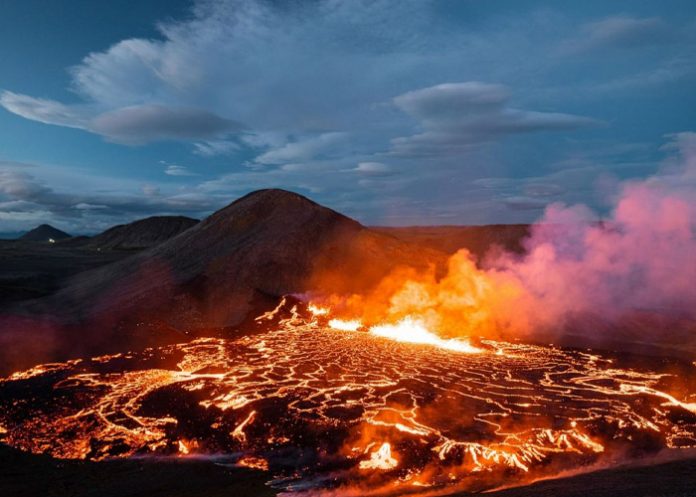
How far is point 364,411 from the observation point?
45.9ft

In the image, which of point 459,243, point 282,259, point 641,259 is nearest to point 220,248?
point 282,259

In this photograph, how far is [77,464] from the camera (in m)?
10.9

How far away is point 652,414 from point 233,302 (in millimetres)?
23064

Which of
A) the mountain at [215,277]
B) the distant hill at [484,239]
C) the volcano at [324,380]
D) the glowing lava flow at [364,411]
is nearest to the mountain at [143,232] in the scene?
the distant hill at [484,239]

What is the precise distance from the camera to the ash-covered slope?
93.9 ft

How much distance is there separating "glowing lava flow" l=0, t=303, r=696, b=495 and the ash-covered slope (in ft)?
24.3

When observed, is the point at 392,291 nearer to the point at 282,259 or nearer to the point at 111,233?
the point at 282,259

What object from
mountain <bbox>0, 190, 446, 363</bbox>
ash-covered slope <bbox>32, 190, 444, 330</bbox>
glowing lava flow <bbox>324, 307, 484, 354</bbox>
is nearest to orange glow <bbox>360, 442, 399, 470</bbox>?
glowing lava flow <bbox>324, 307, 484, 354</bbox>

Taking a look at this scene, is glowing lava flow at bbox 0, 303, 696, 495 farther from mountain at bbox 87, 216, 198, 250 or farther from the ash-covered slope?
mountain at bbox 87, 216, 198, 250

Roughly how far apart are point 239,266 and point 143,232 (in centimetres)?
9955

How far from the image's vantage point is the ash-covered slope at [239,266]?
1127 inches

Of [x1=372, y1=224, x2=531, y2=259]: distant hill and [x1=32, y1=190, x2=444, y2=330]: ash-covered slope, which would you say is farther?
[x1=372, y1=224, x2=531, y2=259]: distant hill

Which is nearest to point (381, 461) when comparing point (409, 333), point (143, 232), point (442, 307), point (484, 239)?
point (409, 333)

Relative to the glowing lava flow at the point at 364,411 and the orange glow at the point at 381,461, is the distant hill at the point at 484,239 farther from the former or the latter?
the orange glow at the point at 381,461
